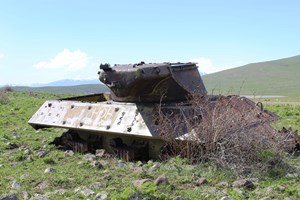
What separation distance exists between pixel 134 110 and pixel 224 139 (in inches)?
97.9

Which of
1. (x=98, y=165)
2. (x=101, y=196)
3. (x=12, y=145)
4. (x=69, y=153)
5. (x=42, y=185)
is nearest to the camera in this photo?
(x=101, y=196)

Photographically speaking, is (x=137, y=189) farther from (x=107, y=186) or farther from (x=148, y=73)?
(x=148, y=73)

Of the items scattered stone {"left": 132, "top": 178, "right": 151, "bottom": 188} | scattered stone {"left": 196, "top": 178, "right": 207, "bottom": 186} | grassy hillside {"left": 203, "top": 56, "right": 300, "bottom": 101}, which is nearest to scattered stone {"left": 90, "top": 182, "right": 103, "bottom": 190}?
scattered stone {"left": 132, "top": 178, "right": 151, "bottom": 188}

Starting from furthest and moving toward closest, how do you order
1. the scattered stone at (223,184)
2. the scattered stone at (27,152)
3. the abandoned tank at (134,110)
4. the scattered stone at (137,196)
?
the scattered stone at (27,152) → the abandoned tank at (134,110) → the scattered stone at (223,184) → the scattered stone at (137,196)

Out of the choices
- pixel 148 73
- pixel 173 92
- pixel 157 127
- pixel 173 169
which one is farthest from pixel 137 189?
pixel 173 92

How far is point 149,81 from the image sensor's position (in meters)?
9.53

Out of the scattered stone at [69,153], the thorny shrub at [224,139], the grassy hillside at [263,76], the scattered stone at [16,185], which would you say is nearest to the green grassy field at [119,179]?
the scattered stone at [16,185]

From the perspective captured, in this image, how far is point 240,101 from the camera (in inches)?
406

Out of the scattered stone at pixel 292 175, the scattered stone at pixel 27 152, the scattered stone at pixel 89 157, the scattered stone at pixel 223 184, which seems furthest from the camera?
the scattered stone at pixel 27 152

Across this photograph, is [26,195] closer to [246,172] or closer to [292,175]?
[246,172]

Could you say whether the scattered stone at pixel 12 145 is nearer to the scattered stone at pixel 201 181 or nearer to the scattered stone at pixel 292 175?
the scattered stone at pixel 201 181

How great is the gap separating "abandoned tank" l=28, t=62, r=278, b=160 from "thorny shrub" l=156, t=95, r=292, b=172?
0.17 meters

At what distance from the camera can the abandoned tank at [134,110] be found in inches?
366

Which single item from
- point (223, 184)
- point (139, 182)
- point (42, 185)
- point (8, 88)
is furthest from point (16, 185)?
point (8, 88)
